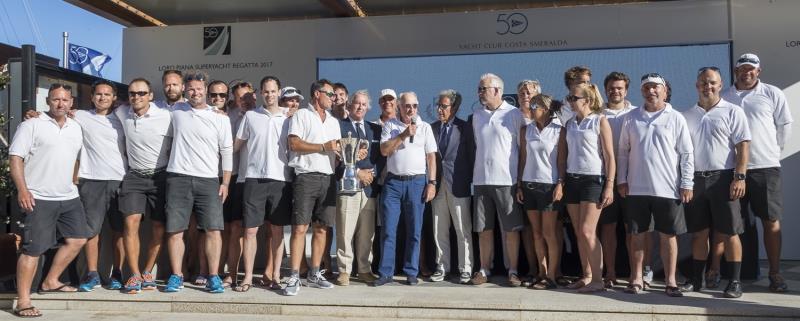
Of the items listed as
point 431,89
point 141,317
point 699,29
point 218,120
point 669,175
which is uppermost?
point 699,29

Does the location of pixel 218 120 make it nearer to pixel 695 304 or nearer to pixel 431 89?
pixel 695 304

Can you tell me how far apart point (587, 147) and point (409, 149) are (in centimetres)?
138

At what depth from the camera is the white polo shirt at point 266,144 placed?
16.5 feet

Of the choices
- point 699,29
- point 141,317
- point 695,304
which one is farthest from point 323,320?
point 699,29

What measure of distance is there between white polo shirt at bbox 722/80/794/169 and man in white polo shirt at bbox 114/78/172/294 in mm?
4406

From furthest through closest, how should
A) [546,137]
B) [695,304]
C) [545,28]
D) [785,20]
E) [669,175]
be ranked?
[545,28] < [785,20] < [546,137] < [669,175] < [695,304]

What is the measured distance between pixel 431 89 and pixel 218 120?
14.0 feet

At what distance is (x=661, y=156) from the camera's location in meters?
4.66

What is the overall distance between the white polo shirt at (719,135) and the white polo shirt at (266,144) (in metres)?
3.09

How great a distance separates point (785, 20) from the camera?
7727 mm

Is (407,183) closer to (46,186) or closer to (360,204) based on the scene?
(360,204)

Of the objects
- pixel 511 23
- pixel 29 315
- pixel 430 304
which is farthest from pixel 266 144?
pixel 511 23

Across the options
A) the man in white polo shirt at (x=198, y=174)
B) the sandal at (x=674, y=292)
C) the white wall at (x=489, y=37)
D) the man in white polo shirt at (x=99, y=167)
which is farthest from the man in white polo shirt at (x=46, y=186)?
the white wall at (x=489, y=37)

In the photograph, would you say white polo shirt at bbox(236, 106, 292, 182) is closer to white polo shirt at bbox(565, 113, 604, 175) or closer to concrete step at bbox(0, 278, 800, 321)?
concrete step at bbox(0, 278, 800, 321)
